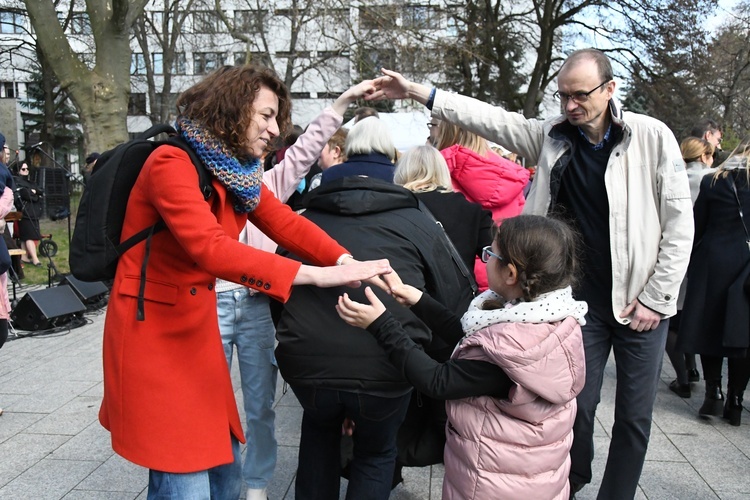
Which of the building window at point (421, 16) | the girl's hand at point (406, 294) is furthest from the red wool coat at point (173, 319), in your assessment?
the building window at point (421, 16)

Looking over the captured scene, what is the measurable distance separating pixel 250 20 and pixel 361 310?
22.3 meters

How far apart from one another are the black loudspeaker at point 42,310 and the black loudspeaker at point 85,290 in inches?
20.2

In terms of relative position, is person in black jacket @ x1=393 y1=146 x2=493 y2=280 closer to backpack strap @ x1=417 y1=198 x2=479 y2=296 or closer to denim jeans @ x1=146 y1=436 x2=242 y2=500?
backpack strap @ x1=417 y1=198 x2=479 y2=296

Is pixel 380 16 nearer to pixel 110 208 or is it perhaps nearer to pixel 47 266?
pixel 47 266

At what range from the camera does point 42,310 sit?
7.44 m

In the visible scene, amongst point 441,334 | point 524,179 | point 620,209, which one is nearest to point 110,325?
point 441,334

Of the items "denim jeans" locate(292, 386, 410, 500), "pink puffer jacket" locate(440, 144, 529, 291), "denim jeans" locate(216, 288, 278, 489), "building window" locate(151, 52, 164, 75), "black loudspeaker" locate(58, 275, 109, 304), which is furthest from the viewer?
"building window" locate(151, 52, 164, 75)

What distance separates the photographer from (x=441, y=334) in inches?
102

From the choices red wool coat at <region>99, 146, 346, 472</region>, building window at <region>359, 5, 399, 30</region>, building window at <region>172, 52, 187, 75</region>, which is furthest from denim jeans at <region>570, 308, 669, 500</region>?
building window at <region>172, 52, 187, 75</region>

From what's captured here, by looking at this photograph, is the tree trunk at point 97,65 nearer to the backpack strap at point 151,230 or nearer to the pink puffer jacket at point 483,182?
the pink puffer jacket at point 483,182

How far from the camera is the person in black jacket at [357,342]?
2.40m

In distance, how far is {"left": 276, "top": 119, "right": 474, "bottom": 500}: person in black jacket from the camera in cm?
240

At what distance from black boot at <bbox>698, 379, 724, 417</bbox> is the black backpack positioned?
13.5 ft

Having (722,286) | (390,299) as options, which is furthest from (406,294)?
(722,286)
